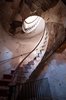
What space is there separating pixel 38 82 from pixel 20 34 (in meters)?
4.46

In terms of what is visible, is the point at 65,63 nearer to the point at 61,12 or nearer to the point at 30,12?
the point at 61,12

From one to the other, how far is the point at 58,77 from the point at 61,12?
211 centimetres

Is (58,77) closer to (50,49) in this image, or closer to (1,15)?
(50,49)

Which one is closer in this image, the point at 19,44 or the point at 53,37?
the point at 53,37

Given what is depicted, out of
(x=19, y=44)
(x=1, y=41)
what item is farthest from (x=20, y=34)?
(x=1, y=41)

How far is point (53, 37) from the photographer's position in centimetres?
637

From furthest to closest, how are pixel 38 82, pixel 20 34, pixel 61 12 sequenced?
pixel 20 34, pixel 61 12, pixel 38 82

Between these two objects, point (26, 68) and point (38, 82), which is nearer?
point (38, 82)

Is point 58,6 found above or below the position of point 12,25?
below

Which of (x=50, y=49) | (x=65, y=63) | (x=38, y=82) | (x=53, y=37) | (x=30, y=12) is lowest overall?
(x=38, y=82)

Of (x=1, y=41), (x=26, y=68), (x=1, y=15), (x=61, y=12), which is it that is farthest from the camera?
(x=1, y=41)

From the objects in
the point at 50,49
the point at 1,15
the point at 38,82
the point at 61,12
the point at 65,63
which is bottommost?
the point at 38,82

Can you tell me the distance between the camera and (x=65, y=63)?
5.58 meters

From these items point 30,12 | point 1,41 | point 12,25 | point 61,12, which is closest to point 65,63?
point 61,12
